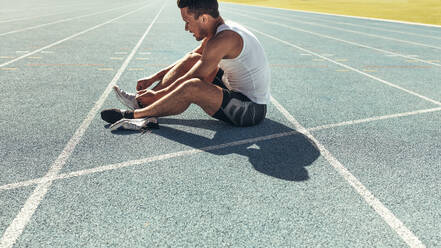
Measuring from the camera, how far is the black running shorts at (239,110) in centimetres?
383

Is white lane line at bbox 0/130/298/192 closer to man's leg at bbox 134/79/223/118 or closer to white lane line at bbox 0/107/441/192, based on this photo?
white lane line at bbox 0/107/441/192

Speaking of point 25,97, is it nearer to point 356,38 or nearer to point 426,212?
point 426,212

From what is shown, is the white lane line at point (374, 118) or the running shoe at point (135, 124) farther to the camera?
the white lane line at point (374, 118)

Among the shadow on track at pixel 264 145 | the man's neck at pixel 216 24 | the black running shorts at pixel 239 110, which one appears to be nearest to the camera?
the shadow on track at pixel 264 145

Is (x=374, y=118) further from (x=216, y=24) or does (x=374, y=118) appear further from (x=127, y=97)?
(x=127, y=97)

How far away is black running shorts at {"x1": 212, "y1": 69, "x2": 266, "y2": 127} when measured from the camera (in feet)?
12.6

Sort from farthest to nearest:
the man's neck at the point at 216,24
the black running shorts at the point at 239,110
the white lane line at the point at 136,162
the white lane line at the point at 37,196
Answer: the black running shorts at the point at 239,110 < the man's neck at the point at 216,24 < the white lane line at the point at 136,162 < the white lane line at the point at 37,196

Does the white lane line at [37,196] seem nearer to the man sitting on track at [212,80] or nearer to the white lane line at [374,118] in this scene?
the man sitting on track at [212,80]

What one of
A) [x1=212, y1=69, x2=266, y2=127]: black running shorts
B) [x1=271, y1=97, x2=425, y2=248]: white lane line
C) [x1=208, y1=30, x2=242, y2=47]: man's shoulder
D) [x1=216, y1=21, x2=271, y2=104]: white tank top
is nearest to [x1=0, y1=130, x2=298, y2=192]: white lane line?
[x1=212, y1=69, x2=266, y2=127]: black running shorts

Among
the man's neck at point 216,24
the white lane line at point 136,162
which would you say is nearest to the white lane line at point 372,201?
the white lane line at point 136,162

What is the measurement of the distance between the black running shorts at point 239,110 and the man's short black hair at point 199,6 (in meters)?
0.89

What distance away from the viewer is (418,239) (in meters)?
2.31

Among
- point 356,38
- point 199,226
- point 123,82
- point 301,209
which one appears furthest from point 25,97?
point 356,38

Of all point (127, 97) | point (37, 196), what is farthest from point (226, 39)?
point (37, 196)
